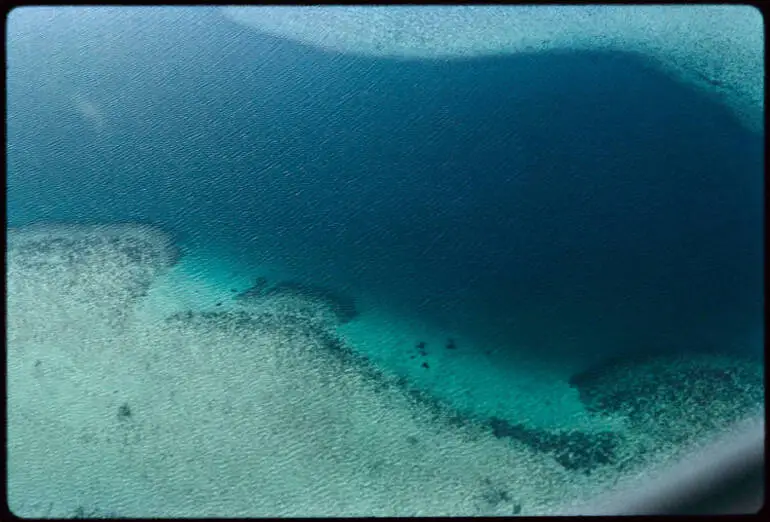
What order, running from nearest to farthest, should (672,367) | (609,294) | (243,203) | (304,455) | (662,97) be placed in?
(304,455)
(672,367)
(609,294)
(243,203)
(662,97)

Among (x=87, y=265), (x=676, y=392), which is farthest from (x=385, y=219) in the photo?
(x=676, y=392)

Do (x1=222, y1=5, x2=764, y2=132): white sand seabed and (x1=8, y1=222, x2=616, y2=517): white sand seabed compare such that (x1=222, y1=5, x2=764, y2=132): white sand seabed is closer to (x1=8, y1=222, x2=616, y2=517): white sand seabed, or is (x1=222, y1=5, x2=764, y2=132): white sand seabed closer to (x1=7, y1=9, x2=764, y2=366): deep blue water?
(x1=7, y1=9, x2=764, y2=366): deep blue water

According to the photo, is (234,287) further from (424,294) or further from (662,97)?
(662,97)

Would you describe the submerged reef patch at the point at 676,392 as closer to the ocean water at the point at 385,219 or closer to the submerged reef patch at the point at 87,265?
the ocean water at the point at 385,219

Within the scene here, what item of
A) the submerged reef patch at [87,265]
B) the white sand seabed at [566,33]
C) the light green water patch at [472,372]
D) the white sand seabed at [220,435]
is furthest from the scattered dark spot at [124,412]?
the white sand seabed at [566,33]

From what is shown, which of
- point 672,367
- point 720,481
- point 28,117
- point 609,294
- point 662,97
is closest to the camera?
point 720,481

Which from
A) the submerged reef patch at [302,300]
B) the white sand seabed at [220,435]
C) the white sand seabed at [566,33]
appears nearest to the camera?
the white sand seabed at [220,435]

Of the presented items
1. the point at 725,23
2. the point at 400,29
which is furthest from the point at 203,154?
the point at 725,23
